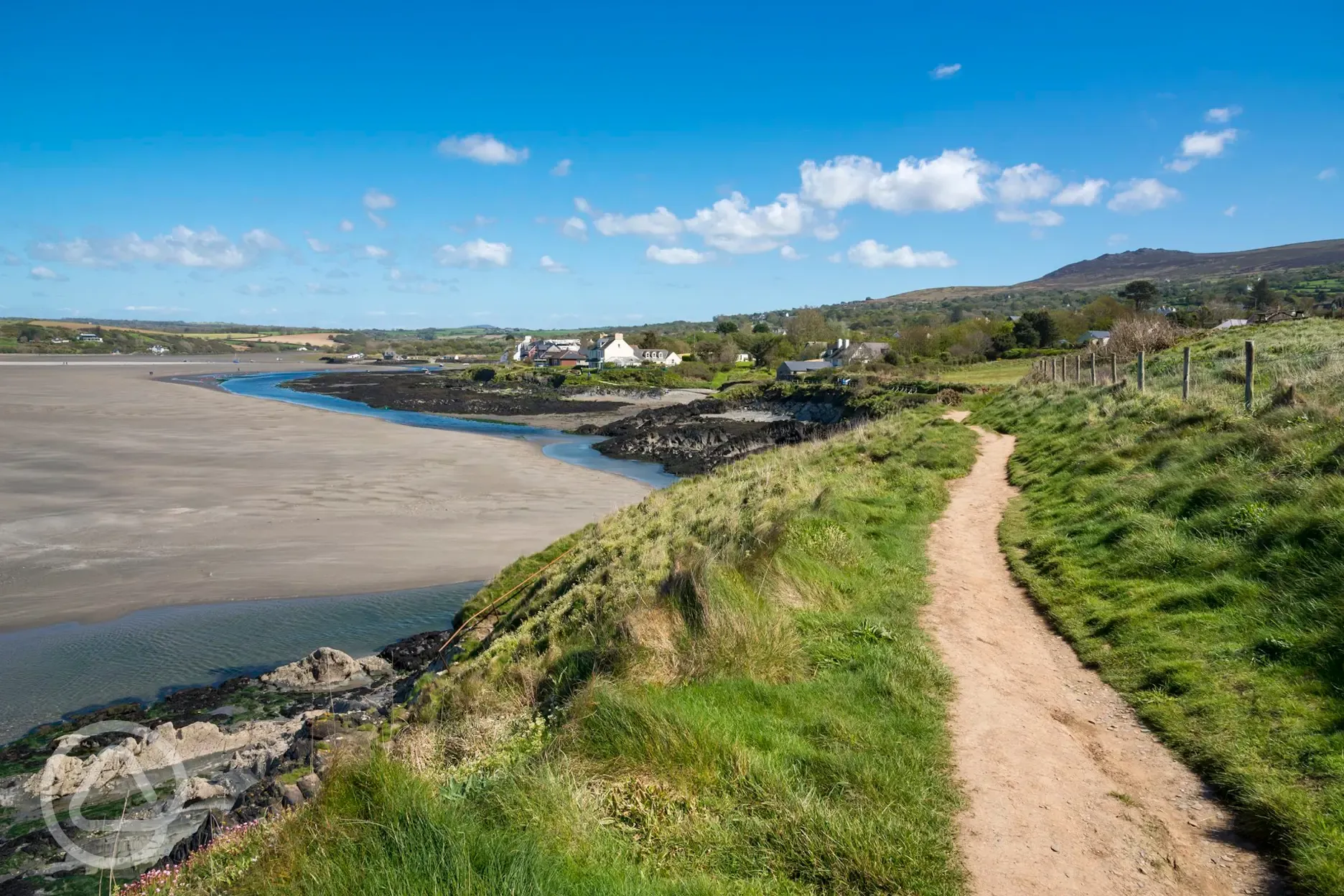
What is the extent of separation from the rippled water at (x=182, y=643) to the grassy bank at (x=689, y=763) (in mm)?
9449

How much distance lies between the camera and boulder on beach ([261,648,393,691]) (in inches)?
623

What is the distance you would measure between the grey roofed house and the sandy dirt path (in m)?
83.7

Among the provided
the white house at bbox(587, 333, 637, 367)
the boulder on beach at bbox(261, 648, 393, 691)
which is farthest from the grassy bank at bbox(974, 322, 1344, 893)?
the white house at bbox(587, 333, 637, 367)

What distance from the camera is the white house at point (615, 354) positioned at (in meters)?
131

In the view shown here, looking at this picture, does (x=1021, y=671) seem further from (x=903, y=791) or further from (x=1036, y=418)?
(x=1036, y=418)

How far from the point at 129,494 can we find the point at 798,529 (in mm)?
32576

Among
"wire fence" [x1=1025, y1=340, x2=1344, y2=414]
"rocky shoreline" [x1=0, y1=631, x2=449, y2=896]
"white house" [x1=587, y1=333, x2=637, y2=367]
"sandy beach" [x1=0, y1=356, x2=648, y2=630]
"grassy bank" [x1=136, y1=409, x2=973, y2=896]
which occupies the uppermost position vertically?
"white house" [x1=587, y1=333, x2=637, y2=367]

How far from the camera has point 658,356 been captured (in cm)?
13388

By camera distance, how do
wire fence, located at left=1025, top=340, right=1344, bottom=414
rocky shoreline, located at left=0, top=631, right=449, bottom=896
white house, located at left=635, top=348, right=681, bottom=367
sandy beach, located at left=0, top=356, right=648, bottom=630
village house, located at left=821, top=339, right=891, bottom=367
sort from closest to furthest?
1. rocky shoreline, located at left=0, top=631, right=449, bottom=896
2. wire fence, located at left=1025, top=340, right=1344, bottom=414
3. sandy beach, located at left=0, top=356, right=648, bottom=630
4. village house, located at left=821, top=339, right=891, bottom=367
5. white house, located at left=635, top=348, right=681, bottom=367

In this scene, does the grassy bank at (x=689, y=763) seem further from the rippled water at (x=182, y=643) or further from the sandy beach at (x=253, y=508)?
the sandy beach at (x=253, y=508)

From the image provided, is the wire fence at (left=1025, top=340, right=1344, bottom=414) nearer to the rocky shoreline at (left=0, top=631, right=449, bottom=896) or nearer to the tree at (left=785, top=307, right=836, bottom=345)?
the rocky shoreline at (left=0, top=631, right=449, bottom=896)

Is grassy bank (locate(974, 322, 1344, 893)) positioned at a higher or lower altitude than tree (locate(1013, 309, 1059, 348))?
lower

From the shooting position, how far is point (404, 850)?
410 cm

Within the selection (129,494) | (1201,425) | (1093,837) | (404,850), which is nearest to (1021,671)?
(1093,837)
